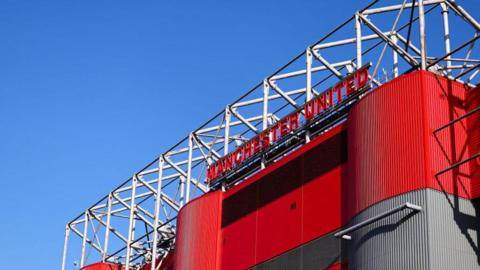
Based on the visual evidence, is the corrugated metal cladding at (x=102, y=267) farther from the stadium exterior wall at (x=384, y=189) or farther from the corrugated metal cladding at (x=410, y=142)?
the corrugated metal cladding at (x=410, y=142)

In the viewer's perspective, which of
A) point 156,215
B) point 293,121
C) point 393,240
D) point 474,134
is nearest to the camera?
point 393,240

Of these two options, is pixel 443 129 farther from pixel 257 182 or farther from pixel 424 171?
pixel 257 182

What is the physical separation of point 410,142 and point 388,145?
4.96 feet

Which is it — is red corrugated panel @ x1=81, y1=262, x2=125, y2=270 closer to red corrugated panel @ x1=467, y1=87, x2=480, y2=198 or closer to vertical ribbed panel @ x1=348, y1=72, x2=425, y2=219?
vertical ribbed panel @ x1=348, y1=72, x2=425, y2=219

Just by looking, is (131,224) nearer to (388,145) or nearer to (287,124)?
(287,124)

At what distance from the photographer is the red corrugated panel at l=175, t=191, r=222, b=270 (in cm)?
6525

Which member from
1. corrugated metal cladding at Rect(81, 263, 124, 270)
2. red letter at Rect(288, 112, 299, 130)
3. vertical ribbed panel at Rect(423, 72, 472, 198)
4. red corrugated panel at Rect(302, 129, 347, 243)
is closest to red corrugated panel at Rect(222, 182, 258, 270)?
red letter at Rect(288, 112, 299, 130)

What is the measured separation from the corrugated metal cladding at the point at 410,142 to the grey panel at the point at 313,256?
9.89ft

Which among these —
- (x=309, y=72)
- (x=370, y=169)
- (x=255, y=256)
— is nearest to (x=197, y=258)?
(x=255, y=256)

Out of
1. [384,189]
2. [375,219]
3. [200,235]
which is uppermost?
[200,235]

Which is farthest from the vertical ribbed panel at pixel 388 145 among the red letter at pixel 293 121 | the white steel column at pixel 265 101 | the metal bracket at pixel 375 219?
the white steel column at pixel 265 101

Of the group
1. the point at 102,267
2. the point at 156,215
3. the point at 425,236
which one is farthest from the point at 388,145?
the point at 102,267

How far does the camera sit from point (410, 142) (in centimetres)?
4725

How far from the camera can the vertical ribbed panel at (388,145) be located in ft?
154
